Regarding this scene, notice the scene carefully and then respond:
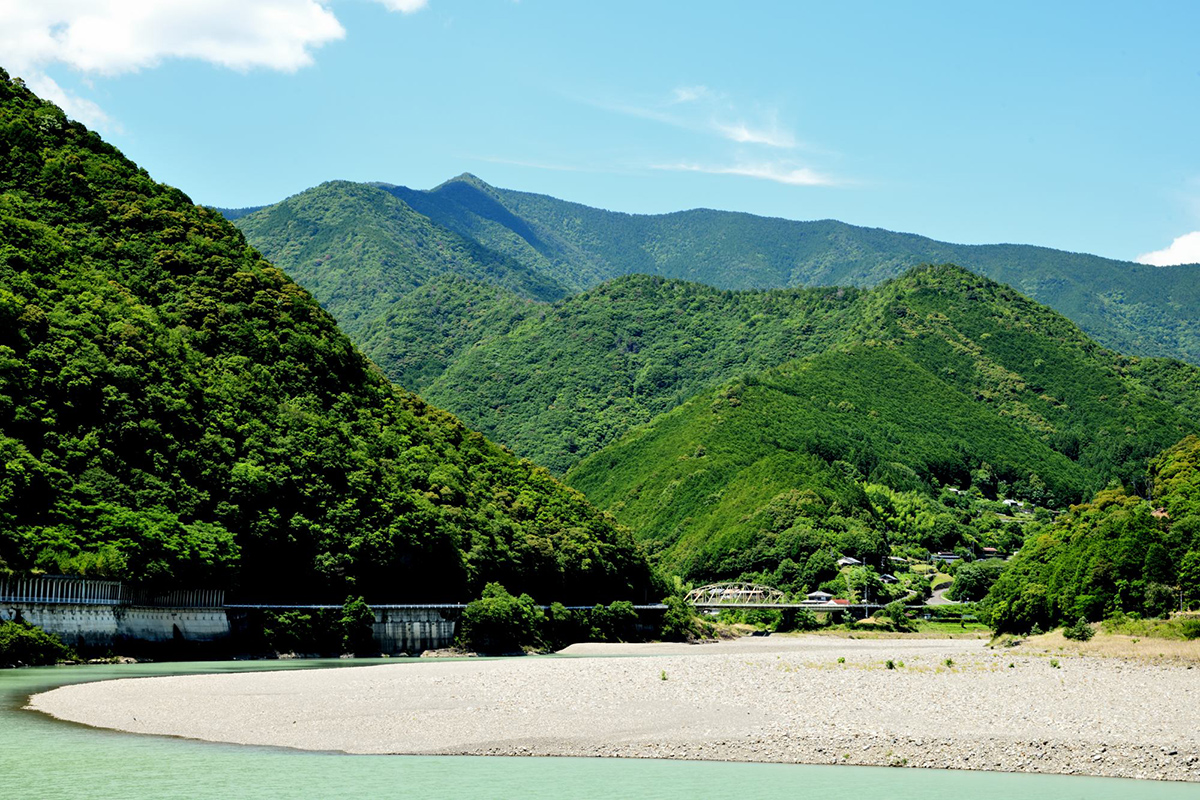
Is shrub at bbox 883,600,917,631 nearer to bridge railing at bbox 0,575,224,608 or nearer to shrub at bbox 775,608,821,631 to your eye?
shrub at bbox 775,608,821,631

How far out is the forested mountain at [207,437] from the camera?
234 ft

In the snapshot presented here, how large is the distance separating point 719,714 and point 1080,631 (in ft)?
123

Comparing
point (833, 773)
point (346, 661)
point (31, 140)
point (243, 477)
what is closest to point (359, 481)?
point (243, 477)

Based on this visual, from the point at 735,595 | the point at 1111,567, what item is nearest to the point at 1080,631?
the point at 1111,567

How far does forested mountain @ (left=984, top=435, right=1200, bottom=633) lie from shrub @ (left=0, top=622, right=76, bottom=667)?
54945mm

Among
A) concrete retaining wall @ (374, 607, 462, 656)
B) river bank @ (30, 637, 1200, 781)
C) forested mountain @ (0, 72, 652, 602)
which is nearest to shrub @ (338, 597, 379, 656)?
concrete retaining wall @ (374, 607, 462, 656)

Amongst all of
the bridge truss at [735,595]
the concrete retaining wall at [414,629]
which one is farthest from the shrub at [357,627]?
the bridge truss at [735,595]

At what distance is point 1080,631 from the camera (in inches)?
2655

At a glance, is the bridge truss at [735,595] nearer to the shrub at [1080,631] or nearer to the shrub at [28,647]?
the shrub at [1080,631]

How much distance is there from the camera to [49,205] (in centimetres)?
10138

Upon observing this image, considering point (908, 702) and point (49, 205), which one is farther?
point (49, 205)

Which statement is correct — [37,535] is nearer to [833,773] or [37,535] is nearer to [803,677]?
[803,677]

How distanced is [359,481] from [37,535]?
28.1 meters

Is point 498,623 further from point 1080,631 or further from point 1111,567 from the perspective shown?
point 1111,567
